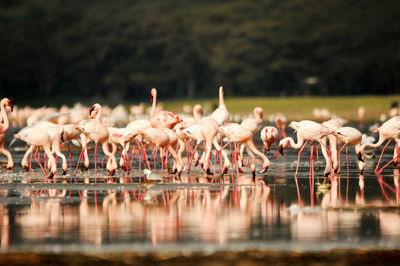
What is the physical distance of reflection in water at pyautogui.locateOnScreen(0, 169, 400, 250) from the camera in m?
9.40

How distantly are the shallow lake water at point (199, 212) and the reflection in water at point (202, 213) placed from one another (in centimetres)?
1

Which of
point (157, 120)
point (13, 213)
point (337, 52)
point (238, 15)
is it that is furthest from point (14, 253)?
point (238, 15)

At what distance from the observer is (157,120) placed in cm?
1791

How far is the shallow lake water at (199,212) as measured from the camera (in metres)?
9.05

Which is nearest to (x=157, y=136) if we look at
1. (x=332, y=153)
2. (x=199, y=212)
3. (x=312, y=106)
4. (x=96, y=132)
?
(x=96, y=132)

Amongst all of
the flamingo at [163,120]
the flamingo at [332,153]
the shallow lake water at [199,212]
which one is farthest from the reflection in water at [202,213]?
the flamingo at [163,120]

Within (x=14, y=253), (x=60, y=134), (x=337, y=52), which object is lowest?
(x=14, y=253)

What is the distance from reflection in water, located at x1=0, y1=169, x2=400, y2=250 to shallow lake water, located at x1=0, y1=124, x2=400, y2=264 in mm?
12

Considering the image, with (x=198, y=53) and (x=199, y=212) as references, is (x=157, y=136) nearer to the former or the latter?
(x=199, y=212)

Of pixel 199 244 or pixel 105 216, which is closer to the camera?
pixel 199 244

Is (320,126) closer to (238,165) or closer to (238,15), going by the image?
(238,165)

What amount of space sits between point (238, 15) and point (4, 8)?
24.7m

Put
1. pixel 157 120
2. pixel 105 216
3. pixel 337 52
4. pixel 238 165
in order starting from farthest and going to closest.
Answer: pixel 337 52 → pixel 157 120 → pixel 238 165 → pixel 105 216

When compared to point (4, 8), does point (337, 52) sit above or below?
below
